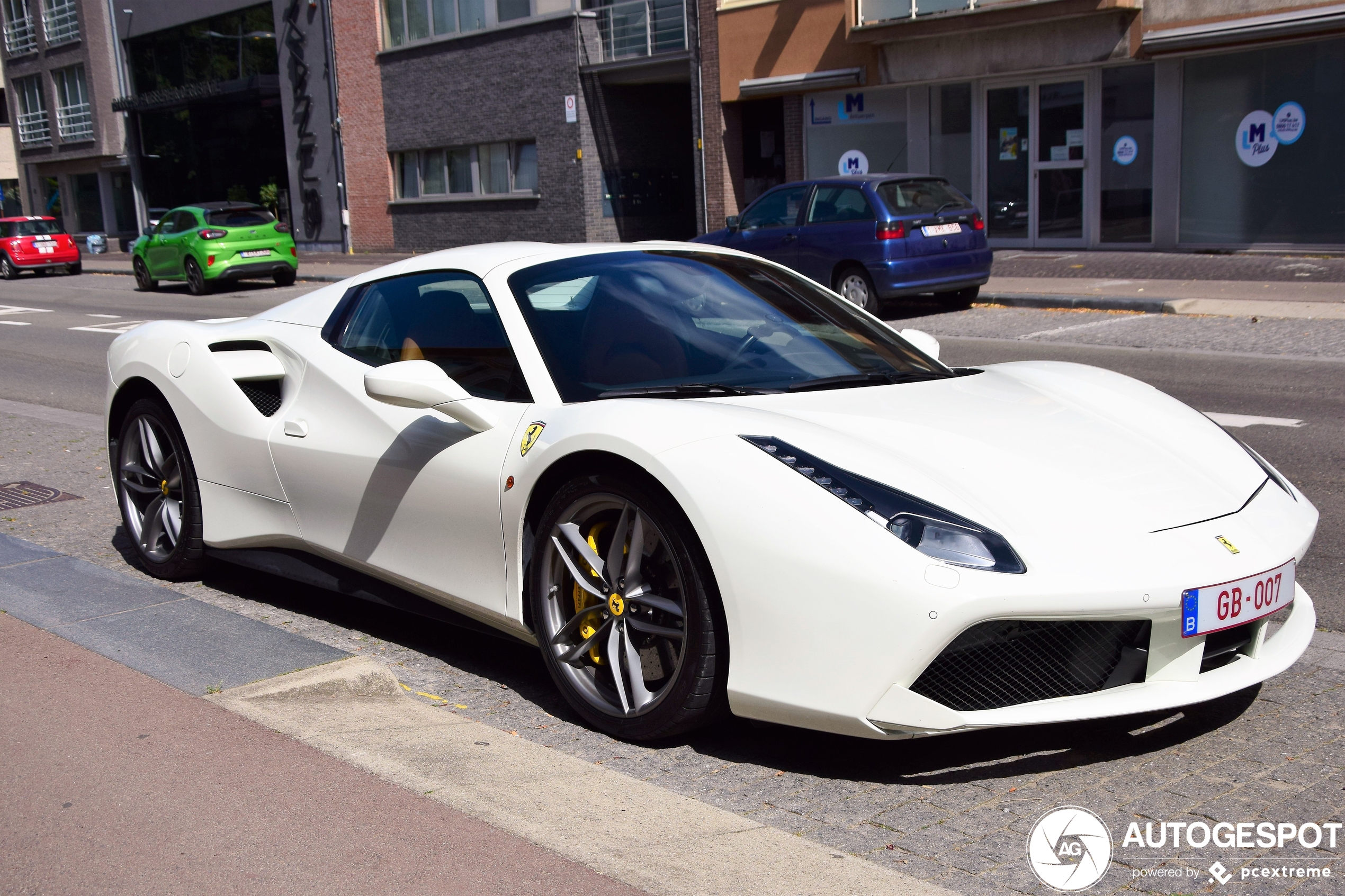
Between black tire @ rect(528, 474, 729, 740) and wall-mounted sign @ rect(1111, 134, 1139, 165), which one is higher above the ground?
wall-mounted sign @ rect(1111, 134, 1139, 165)

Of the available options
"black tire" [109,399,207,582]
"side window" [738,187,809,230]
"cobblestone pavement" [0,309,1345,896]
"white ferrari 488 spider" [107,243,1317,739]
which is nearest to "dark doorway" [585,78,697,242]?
"side window" [738,187,809,230]

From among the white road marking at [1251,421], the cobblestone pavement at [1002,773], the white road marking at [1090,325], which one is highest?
the cobblestone pavement at [1002,773]

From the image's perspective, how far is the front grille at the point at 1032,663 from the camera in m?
3.03

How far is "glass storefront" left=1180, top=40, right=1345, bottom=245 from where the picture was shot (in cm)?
1817

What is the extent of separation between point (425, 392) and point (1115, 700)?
83.0 inches

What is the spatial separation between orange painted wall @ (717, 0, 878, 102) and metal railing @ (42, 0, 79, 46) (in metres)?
31.6

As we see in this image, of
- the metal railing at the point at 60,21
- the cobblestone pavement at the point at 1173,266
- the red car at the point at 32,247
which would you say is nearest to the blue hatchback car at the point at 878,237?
the cobblestone pavement at the point at 1173,266

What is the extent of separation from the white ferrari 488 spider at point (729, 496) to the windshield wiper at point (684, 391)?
0.7 inches

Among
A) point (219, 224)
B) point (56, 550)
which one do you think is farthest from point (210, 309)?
point (56, 550)

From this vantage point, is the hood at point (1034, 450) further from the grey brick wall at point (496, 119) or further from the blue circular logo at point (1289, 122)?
the grey brick wall at point (496, 119)

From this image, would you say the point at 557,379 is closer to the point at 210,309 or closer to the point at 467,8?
the point at 210,309

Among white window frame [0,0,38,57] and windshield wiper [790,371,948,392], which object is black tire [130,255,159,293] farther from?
white window frame [0,0,38,57]

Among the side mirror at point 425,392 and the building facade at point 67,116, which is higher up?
the building facade at point 67,116

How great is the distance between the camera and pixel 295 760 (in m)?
3.20
